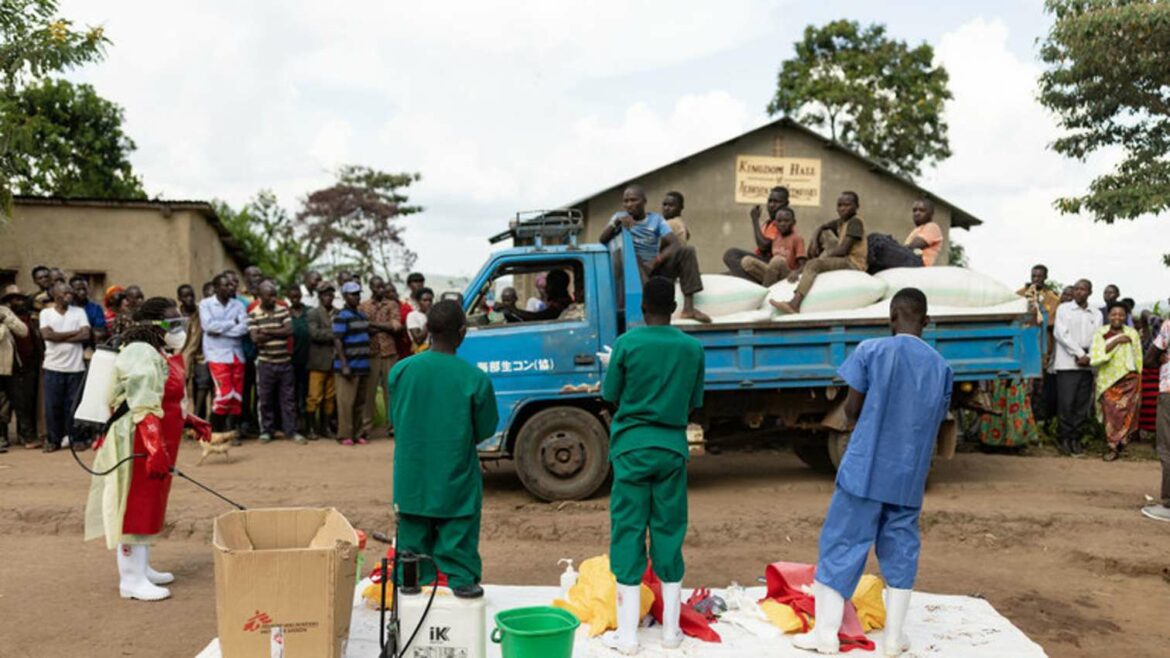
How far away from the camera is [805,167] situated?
1791 centimetres

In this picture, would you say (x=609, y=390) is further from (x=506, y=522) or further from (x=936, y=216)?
(x=936, y=216)

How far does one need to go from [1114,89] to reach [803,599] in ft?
43.8

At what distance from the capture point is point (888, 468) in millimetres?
4465

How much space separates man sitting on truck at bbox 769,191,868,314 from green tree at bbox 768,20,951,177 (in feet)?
56.0

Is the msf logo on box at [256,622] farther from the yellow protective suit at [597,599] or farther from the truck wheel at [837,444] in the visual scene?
the truck wheel at [837,444]

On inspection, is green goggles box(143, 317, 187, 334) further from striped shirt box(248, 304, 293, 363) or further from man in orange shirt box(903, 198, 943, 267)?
man in orange shirt box(903, 198, 943, 267)

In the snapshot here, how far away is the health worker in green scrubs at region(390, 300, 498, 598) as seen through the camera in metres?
4.42

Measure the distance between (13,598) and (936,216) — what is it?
16.4m

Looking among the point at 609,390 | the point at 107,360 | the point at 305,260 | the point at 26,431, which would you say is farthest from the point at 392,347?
the point at 305,260

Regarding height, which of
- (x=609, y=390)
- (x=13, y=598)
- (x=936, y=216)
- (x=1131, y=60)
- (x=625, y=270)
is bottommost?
(x=13, y=598)

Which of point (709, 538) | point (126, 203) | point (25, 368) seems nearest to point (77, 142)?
point (126, 203)

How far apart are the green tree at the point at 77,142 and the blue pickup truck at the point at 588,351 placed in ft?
58.2

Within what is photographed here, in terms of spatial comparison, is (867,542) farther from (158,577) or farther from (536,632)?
(158,577)

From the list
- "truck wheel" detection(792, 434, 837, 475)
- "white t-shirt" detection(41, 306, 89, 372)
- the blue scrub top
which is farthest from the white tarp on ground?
"white t-shirt" detection(41, 306, 89, 372)
